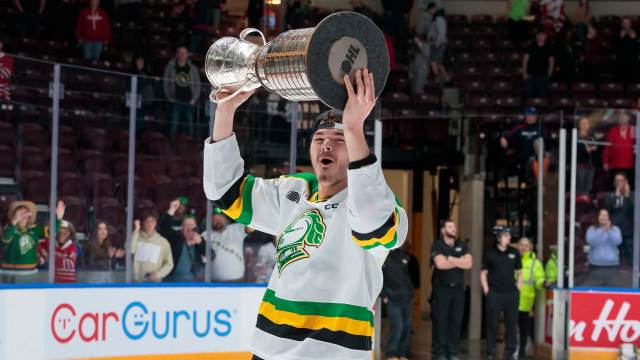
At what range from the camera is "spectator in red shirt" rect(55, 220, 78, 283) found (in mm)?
8164

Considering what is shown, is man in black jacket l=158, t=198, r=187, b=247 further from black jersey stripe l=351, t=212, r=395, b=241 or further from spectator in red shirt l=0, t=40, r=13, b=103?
black jersey stripe l=351, t=212, r=395, b=241

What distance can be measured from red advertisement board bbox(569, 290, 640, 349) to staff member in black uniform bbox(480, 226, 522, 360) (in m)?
0.79

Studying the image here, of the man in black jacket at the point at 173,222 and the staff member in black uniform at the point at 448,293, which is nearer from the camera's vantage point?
the man in black jacket at the point at 173,222

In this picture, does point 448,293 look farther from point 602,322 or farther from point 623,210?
point 623,210

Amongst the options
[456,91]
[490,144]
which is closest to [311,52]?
[490,144]

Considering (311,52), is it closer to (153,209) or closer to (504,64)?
(153,209)

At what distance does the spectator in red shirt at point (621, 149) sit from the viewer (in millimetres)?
10234

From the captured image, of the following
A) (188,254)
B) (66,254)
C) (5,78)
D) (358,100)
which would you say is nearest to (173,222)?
(188,254)

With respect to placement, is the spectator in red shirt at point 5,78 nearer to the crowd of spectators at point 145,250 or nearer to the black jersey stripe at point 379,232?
the crowd of spectators at point 145,250

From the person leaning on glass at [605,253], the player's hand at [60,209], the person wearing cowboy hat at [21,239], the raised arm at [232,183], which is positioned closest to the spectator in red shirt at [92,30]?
the player's hand at [60,209]

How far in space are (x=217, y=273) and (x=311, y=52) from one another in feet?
21.6

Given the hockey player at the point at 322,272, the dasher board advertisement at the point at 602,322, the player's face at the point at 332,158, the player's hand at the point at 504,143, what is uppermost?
the player's hand at the point at 504,143

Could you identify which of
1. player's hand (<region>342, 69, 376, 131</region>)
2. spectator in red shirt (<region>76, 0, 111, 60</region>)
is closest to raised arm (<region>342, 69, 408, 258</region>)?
player's hand (<region>342, 69, 376, 131</region>)

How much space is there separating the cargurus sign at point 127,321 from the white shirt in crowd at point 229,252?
0.81 feet
